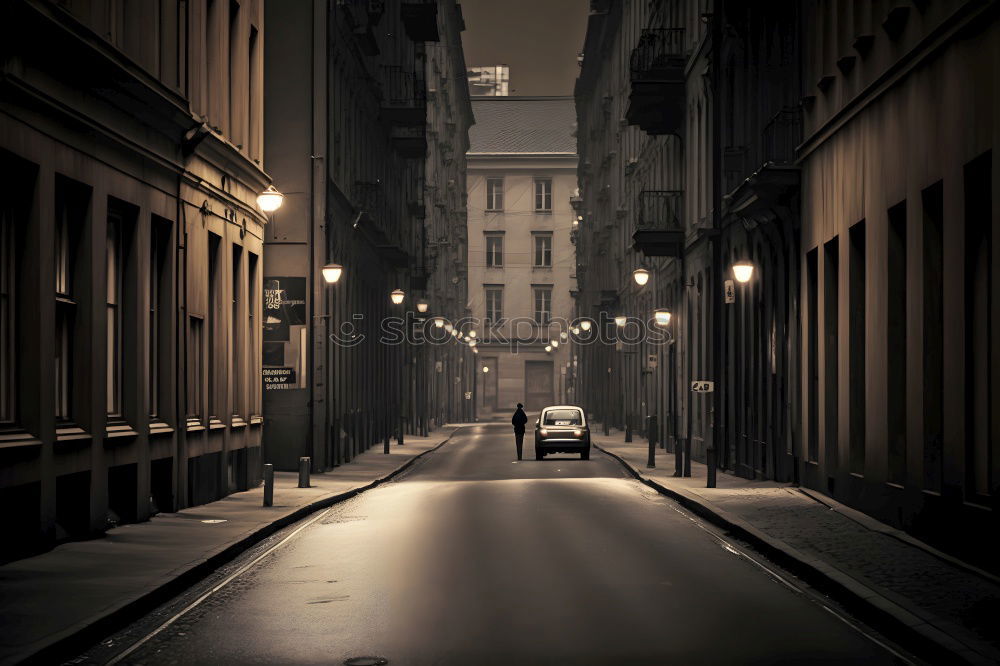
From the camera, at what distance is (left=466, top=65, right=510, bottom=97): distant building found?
130250 millimetres

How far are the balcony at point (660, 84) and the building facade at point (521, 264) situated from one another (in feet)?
222

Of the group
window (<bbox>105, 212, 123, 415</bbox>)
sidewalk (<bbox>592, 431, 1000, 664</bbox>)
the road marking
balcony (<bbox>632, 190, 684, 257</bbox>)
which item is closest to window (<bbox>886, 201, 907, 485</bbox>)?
sidewalk (<bbox>592, 431, 1000, 664</bbox>)

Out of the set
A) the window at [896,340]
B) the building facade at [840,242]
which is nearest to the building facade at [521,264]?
the building facade at [840,242]

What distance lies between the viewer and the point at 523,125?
379ft

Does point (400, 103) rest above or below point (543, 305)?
above

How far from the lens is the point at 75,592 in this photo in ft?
38.4

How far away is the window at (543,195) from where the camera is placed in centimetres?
11200

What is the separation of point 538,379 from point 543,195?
14208mm

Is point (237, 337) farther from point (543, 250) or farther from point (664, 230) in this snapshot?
point (543, 250)

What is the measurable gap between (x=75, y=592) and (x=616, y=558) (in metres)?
5.87

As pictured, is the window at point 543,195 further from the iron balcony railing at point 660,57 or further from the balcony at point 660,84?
the iron balcony railing at point 660,57

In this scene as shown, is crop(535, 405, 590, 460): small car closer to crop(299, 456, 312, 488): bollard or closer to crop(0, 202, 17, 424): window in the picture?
crop(299, 456, 312, 488): bollard

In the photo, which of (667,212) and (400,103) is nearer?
(667,212)

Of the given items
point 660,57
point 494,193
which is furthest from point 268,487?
point 494,193
